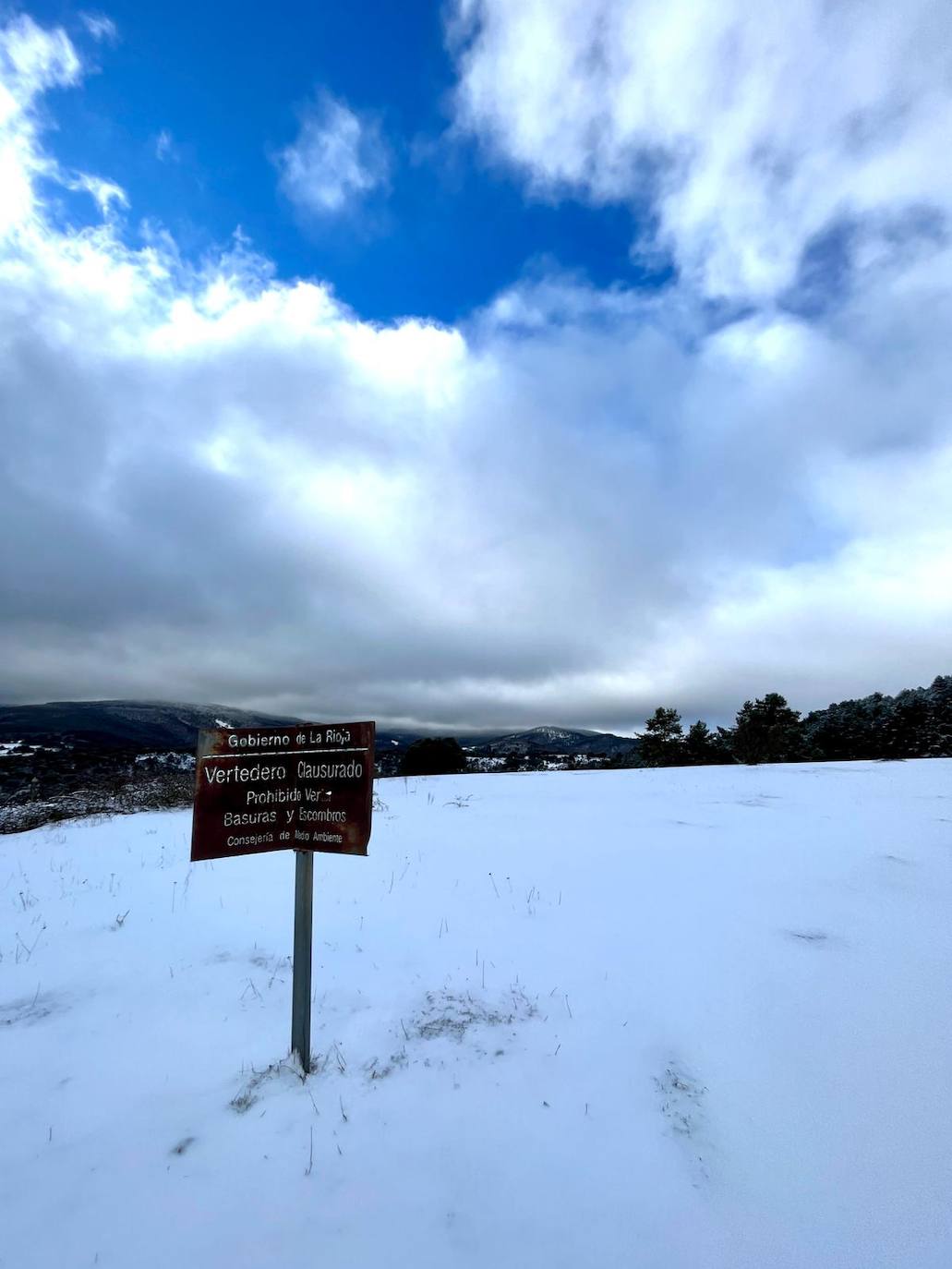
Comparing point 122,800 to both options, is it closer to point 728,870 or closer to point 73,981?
point 73,981

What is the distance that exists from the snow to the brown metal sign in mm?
1504

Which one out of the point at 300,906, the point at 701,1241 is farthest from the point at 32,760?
the point at 701,1241

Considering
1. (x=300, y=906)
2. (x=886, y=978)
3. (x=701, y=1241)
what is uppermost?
(x=300, y=906)

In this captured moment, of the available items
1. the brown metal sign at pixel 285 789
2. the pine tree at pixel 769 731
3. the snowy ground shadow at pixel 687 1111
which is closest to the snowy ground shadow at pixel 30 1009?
the brown metal sign at pixel 285 789

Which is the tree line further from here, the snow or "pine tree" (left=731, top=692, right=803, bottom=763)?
the snow

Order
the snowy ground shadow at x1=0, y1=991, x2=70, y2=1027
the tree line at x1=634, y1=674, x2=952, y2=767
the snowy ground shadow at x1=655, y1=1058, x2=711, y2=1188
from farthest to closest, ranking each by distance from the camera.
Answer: the tree line at x1=634, y1=674, x2=952, y2=767
the snowy ground shadow at x1=0, y1=991, x2=70, y2=1027
the snowy ground shadow at x1=655, y1=1058, x2=711, y2=1188

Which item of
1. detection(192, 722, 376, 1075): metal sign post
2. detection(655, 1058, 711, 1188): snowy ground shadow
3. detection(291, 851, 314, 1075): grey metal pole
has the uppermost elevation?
detection(192, 722, 376, 1075): metal sign post

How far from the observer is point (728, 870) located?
23.9ft

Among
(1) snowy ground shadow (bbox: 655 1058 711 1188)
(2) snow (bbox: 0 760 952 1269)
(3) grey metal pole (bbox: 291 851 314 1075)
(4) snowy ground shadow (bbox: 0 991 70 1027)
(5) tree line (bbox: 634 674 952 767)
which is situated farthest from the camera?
(5) tree line (bbox: 634 674 952 767)

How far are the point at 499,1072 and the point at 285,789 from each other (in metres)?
2.26

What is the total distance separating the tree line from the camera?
49.2 metres

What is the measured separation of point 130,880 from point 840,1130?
8.76 metres

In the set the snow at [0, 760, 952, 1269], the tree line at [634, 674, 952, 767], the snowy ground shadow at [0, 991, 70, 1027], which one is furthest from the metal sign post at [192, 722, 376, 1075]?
the tree line at [634, 674, 952, 767]

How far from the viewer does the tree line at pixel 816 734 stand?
49250 mm
